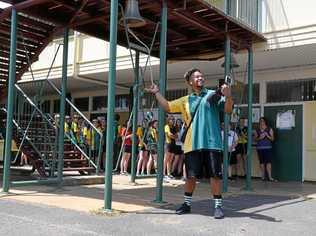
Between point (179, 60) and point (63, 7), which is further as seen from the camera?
point (179, 60)

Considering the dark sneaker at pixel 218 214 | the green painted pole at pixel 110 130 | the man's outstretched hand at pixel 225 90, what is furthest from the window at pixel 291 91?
the green painted pole at pixel 110 130

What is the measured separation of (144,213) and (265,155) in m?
7.62

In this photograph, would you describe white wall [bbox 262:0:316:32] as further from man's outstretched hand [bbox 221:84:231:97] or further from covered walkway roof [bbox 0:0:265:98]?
man's outstretched hand [bbox 221:84:231:97]

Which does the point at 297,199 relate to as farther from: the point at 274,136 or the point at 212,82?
the point at 212,82

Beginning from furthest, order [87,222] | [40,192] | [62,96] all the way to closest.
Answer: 1. [62,96]
2. [40,192]
3. [87,222]

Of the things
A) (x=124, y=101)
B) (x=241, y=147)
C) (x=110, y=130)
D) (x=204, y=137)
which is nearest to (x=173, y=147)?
(x=241, y=147)

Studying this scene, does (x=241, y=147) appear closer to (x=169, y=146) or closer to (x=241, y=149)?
(x=241, y=149)

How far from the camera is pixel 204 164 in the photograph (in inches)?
282

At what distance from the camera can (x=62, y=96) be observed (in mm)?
10445

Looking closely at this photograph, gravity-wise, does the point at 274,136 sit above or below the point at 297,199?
above

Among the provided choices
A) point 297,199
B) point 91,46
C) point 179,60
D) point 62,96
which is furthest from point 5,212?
point 91,46

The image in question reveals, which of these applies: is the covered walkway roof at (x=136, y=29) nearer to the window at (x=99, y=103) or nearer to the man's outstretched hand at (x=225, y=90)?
the man's outstretched hand at (x=225, y=90)

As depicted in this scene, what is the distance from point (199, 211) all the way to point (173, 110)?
1563 mm

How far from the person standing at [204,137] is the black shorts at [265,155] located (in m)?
7.20
